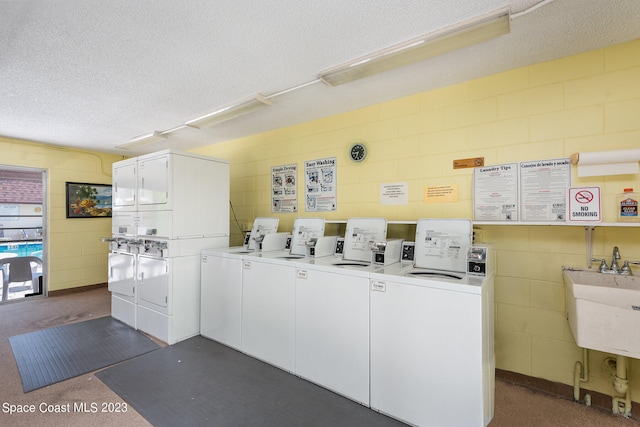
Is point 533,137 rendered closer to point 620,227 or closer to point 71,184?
point 620,227

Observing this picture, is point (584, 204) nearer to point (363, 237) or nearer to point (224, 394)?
point (363, 237)

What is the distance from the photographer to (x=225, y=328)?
122 inches

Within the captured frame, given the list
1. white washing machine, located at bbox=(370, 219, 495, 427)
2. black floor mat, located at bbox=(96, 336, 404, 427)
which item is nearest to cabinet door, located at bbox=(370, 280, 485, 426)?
white washing machine, located at bbox=(370, 219, 495, 427)

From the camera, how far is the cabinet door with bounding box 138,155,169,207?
325 centimetres

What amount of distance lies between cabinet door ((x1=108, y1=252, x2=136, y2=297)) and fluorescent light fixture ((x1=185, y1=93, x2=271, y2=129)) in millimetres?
1892

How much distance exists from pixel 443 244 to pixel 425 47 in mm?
1487

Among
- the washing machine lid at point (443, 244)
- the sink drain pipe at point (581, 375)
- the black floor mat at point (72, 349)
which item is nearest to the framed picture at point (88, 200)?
the black floor mat at point (72, 349)

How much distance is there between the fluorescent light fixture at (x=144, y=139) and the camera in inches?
169

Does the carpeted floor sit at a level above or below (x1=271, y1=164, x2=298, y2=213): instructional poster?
below

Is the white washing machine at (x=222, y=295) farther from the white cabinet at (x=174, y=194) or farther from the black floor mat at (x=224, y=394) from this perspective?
the white cabinet at (x=174, y=194)

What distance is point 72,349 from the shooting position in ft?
9.83

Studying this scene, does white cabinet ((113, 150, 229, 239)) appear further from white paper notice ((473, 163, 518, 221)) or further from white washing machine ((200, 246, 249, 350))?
white paper notice ((473, 163, 518, 221))

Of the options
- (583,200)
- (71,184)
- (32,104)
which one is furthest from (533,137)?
(71,184)

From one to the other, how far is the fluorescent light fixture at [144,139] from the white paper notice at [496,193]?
4195 mm
